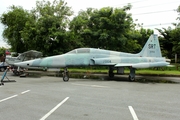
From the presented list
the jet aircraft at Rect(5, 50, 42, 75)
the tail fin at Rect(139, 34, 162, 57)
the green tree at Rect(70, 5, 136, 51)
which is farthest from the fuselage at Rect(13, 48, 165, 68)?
the green tree at Rect(70, 5, 136, 51)

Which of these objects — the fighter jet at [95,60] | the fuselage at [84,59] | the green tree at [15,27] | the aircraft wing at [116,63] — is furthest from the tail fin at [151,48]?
the green tree at [15,27]

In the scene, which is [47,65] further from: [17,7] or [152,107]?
[17,7]

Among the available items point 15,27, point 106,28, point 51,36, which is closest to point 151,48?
point 106,28

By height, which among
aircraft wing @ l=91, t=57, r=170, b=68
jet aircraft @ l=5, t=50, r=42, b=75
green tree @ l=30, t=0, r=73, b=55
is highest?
green tree @ l=30, t=0, r=73, b=55

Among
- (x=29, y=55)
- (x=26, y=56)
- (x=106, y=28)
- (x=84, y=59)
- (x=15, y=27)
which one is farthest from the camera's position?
(x=15, y=27)

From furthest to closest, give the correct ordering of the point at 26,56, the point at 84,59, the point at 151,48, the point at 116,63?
the point at 26,56 < the point at 151,48 < the point at 116,63 < the point at 84,59

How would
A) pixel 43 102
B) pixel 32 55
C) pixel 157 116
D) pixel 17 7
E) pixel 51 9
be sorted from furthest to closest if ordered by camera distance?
pixel 17 7, pixel 51 9, pixel 32 55, pixel 43 102, pixel 157 116

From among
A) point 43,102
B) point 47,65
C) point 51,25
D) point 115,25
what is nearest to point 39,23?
point 51,25

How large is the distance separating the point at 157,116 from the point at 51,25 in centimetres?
1971

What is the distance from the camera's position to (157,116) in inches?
206

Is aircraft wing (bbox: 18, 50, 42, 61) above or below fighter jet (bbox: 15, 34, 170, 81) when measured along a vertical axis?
above

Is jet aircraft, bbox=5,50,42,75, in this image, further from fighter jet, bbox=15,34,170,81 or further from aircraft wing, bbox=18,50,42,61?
fighter jet, bbox=15,34,170,81

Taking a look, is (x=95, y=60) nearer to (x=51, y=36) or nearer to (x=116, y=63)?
(x=116, y=63)

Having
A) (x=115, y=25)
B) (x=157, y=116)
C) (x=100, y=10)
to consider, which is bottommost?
(x=157, y=116)
